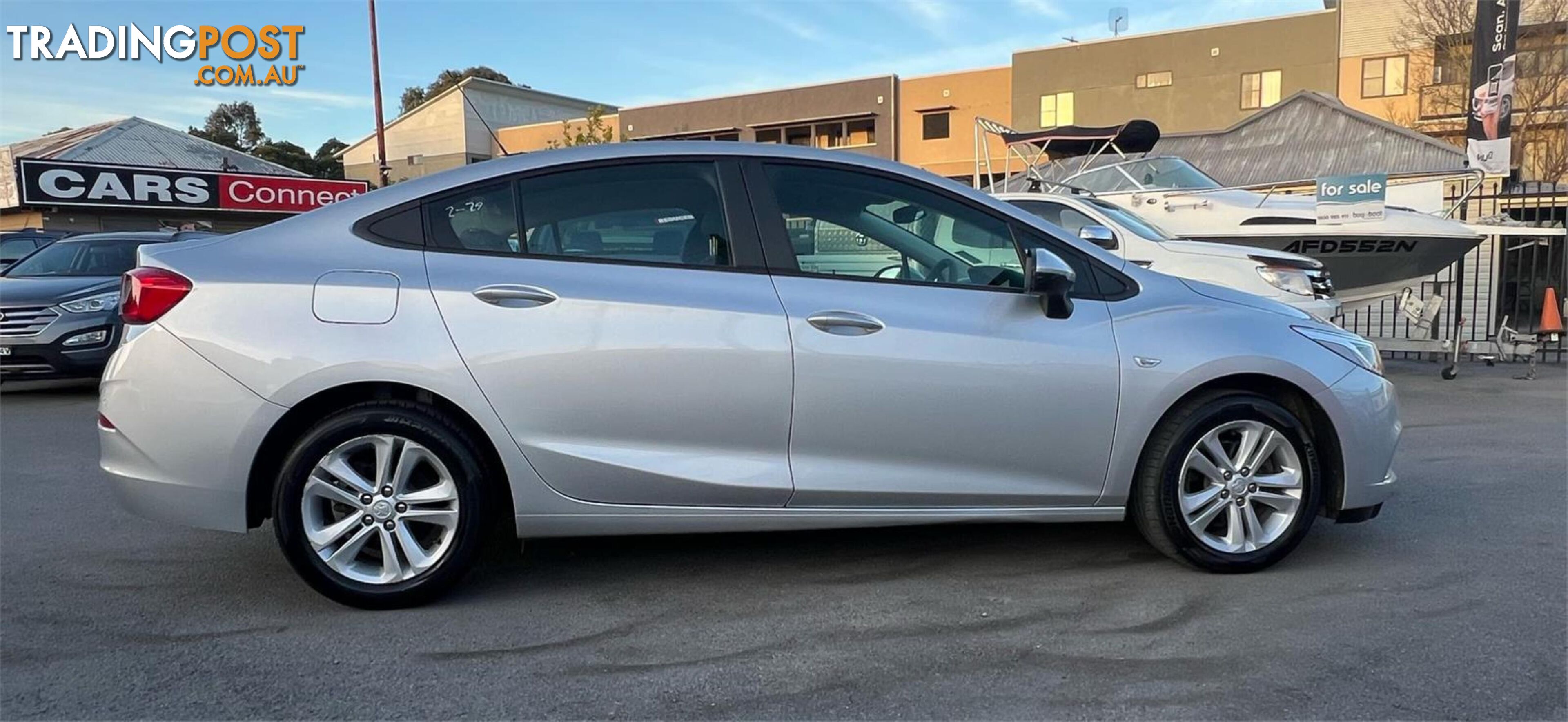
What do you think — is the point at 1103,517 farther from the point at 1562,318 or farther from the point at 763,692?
the point at 1562,318

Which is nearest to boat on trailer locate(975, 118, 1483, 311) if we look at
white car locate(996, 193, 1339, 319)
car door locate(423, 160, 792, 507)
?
white car locate(996, 193, 1339, 319)

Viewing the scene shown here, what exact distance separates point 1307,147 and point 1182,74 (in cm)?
1761

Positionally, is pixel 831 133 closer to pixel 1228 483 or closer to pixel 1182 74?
pixel 1182 74

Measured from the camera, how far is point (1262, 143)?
17547 millimetres

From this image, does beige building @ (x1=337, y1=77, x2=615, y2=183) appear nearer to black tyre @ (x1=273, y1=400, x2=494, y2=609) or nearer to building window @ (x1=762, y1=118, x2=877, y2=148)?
building window @ (x1=762, y1=118, x2=877, y2=148)

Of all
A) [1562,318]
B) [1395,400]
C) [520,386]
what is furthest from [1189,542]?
[1562,318]

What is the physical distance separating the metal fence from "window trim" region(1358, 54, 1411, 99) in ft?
54.3

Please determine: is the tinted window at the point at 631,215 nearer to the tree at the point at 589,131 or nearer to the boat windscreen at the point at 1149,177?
the boat windscreen at the point at 1149,177

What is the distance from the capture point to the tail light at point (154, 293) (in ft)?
11.4

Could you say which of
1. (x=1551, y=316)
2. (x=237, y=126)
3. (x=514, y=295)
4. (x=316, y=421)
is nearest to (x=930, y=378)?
(x=514, y=295)

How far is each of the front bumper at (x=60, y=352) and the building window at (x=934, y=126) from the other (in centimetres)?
3221

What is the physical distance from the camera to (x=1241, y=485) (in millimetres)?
3918

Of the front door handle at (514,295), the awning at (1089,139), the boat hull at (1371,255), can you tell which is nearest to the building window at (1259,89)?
the awning at (1089,139)

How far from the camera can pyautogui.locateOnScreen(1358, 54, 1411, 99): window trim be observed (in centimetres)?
2894
